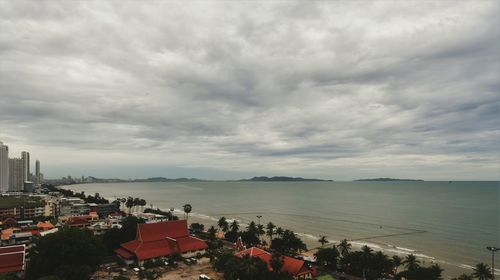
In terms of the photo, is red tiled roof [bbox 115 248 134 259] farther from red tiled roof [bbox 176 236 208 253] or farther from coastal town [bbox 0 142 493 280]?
red tiled roof [bbox 176 236 208 253]

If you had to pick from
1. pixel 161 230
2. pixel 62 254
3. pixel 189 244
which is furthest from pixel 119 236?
pixel 62 254

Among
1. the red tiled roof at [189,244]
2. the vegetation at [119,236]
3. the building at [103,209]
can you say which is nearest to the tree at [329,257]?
the red tiled roof at [189,244]

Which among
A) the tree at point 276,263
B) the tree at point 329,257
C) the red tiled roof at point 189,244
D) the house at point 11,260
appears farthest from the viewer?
the red tiled roof at point 189,244

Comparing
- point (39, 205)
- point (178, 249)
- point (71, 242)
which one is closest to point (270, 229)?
point (178, 249)

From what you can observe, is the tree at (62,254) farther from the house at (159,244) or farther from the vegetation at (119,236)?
the vegetation at (119,236)

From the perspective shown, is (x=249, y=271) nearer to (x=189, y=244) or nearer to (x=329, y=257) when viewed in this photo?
(x=329, y=257)

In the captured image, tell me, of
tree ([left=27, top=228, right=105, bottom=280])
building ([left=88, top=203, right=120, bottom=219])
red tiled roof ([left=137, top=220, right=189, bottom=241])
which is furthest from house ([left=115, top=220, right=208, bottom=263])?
building ([left=88, top=203, right=120, bottom=219])
